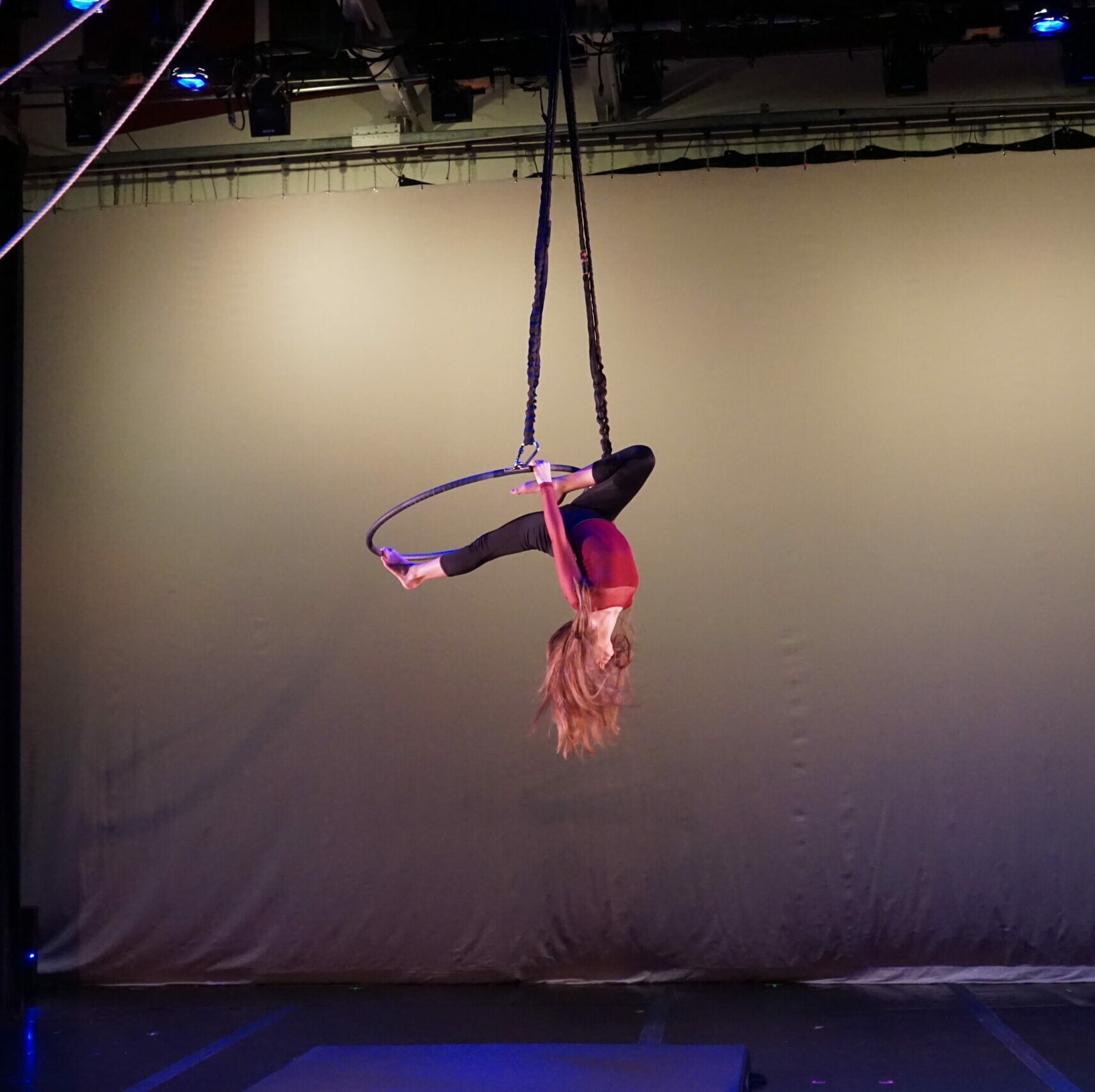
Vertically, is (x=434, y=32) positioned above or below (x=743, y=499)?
above

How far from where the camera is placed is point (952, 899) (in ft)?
19.3

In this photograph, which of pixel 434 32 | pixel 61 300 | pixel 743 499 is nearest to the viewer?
pixel 434 32

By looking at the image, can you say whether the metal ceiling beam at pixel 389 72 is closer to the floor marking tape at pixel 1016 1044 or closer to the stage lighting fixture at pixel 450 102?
the stage lighting fixture at pixel 450 102

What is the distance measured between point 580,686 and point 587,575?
40 centimetres

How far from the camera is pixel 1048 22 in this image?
5.39 meters

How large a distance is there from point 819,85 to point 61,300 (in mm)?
4332

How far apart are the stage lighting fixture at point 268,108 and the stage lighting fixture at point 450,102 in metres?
0.75

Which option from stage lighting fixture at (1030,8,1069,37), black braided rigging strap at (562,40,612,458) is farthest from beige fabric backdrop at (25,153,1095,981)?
black braided rigging strap at (562,40,612,458)

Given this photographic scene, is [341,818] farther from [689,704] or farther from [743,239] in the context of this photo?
[743,239]

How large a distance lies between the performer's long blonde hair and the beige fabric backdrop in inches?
76.1

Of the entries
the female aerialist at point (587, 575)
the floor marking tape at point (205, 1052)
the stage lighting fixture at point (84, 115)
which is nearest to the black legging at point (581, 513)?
the female aerialist at point (587, 575)

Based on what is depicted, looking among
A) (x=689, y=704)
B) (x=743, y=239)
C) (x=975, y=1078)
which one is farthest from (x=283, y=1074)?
(x=743, y=239)

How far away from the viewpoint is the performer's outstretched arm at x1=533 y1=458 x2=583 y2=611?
378 centimetres

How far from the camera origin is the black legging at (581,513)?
4059 mm
